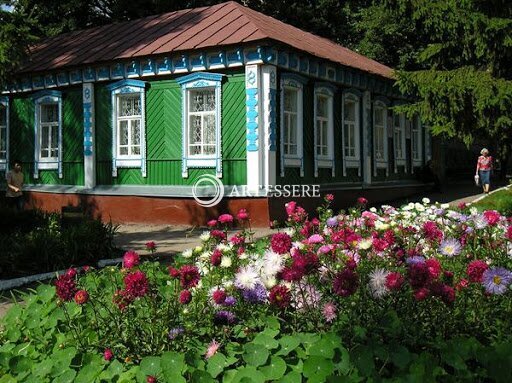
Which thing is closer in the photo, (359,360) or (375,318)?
(359,360)

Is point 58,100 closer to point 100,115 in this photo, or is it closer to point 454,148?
point 100,115

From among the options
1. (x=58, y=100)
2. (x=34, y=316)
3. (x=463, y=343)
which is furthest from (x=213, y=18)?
(x=463, y=343)

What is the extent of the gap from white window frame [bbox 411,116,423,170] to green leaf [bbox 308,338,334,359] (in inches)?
787

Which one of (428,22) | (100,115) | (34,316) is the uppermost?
(428,22)

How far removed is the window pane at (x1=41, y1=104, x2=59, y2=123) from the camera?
17844mm

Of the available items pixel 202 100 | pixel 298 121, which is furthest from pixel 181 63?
pixel 298 121

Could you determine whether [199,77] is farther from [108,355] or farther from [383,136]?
[108,355]

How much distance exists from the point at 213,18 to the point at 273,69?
3371mm

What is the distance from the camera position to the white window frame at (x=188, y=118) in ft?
45.9

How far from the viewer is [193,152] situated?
575 inches

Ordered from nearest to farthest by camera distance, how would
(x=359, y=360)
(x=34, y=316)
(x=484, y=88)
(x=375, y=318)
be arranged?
(x=359, y=360), (x=375, y=318), (x=34, y=316), (x=484, y=88)

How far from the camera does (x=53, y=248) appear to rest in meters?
8.12

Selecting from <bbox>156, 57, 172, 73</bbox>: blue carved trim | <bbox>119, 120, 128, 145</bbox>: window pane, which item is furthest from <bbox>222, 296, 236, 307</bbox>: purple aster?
<bbox>119, 120, 128, 145</bbox>: window pane

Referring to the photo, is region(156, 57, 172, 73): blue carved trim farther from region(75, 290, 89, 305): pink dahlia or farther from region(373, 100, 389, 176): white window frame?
region(75, 290, 89, 305): pink dahlia
